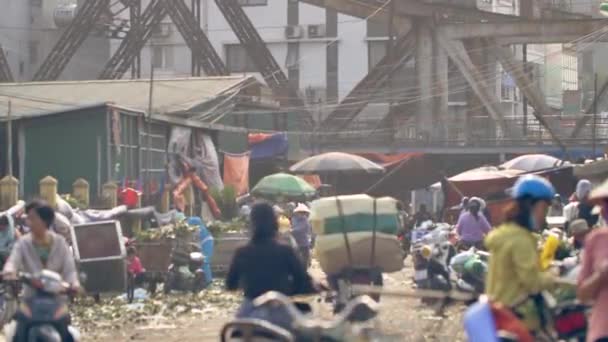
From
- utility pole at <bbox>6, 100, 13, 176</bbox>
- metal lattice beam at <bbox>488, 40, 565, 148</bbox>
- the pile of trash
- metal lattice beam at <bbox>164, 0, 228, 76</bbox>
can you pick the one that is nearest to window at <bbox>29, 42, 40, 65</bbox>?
metal lattice beam at <bbox>164, 0, 228, 76</bbox>

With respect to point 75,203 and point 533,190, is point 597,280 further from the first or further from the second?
point 75,203

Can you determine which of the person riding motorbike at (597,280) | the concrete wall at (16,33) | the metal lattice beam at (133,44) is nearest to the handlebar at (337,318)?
the person riding motorbike at (597,280)

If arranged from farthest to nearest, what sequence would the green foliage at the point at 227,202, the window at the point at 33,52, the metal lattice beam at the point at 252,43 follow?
1. the window at the point at 33,52
2. the metal lattice beam at the point at 252,43
3. the green foliage at the point at 227,202

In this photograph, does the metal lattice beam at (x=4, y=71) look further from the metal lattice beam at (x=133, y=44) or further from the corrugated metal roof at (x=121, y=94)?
the corrugated metal roof at (x=121, y=94)

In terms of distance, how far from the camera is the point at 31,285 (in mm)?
10602

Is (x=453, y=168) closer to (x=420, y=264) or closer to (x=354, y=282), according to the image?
(x=420, y=264)

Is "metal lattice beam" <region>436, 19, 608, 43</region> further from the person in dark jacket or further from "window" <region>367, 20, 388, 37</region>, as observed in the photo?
the person in dark jacket

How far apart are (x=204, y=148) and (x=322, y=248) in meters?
23.0

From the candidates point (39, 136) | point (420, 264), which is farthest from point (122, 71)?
point (420, 264)

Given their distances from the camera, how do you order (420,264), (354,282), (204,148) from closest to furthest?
(354,282)
(420,264)
(204,148)

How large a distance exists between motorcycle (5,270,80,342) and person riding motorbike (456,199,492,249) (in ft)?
45.1

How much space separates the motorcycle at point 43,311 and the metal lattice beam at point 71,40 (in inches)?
A: 1944

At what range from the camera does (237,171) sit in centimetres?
4247

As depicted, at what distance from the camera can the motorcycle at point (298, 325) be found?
855cm
